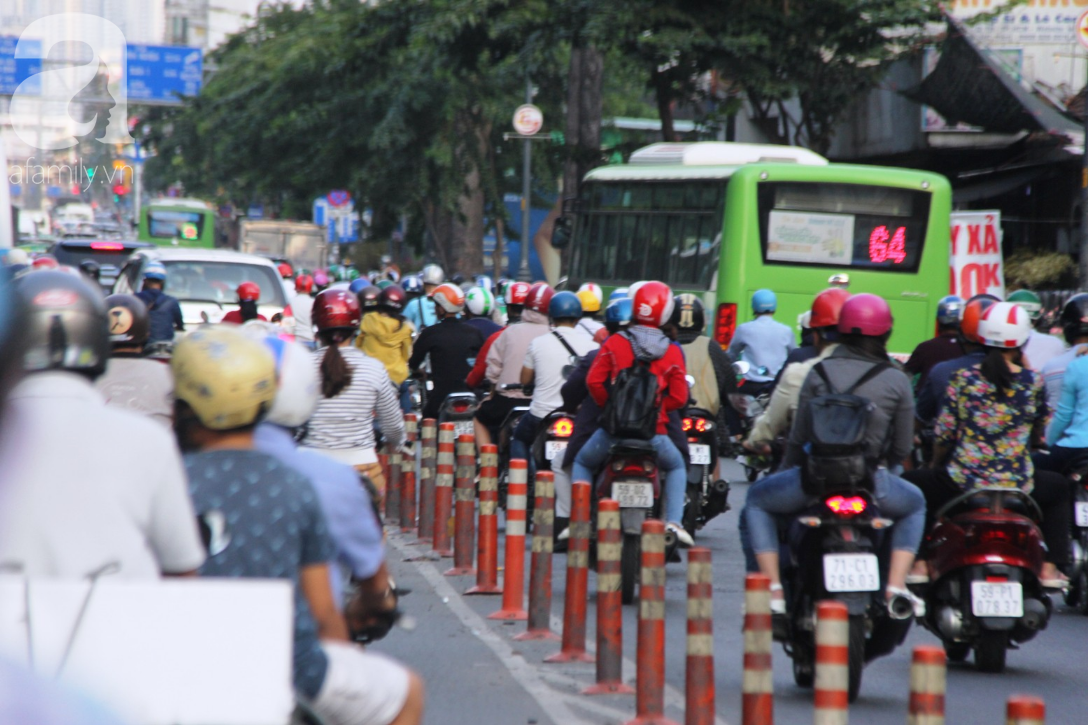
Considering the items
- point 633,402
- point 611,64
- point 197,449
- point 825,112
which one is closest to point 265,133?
point 611,64

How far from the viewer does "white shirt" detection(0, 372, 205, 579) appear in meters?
3.10

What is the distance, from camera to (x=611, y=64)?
Result: 37562mm

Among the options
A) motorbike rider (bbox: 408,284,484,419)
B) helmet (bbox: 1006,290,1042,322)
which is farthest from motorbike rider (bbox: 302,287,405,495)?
helmet (bbox: 1006,290,1042,322)

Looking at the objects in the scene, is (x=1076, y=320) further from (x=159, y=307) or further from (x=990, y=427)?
(x=159, y=307)

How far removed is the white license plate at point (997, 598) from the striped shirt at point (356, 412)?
2.84m

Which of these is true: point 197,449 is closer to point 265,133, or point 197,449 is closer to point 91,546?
point 91,546

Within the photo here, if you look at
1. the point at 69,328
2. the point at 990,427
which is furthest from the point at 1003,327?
the point at 69,328

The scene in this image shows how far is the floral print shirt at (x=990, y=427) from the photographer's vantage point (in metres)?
7.38

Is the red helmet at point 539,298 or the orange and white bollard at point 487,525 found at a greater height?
the red helmet at point 539,298

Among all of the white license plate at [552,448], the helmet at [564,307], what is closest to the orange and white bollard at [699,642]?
the white license plate at [552,448]

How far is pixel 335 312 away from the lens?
7363 millimetres

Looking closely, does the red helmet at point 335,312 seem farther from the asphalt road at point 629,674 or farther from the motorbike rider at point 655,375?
the motorbike rider at point 655,375

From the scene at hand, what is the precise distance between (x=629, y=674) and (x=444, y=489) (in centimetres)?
340

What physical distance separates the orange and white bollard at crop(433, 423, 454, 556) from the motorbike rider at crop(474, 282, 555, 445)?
43.4 inches
